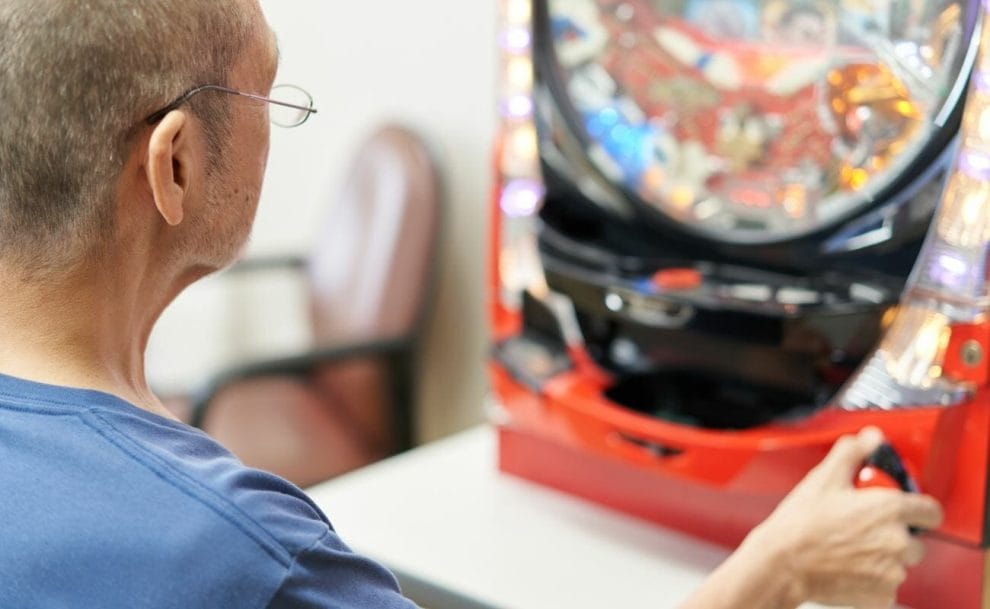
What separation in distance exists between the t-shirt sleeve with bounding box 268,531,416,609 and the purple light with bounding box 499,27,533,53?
65cm

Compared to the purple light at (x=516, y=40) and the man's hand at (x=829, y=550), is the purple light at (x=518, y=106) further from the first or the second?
the man's hand at (x=829, y=550)

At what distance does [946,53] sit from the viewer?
0.94 meters

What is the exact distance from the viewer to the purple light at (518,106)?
1.24 m

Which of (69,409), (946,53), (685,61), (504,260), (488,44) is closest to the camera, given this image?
(69,409)

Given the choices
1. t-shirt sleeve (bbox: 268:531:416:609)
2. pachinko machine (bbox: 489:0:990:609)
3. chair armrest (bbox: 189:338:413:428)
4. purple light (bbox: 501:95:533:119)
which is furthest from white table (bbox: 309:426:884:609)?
chair armrest (bbox: 189:338:413:428)

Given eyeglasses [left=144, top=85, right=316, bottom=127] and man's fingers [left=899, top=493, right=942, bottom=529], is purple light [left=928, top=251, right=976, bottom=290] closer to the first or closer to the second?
man's fingers [left=899, top=493, right=942, bottom=529]

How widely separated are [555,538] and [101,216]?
601 mm

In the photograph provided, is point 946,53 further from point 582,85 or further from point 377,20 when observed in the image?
point 377,20

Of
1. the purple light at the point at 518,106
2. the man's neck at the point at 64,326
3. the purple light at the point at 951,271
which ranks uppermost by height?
the purple light at the point at 518,106

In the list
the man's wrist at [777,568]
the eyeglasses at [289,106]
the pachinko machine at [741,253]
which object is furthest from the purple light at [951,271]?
the eyeglasses at [289,106]

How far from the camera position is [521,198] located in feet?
4.19

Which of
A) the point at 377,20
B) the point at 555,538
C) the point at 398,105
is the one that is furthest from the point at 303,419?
the point at 555,538

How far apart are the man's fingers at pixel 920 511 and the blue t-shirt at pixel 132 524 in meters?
0.49

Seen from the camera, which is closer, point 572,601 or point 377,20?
point 572,601
